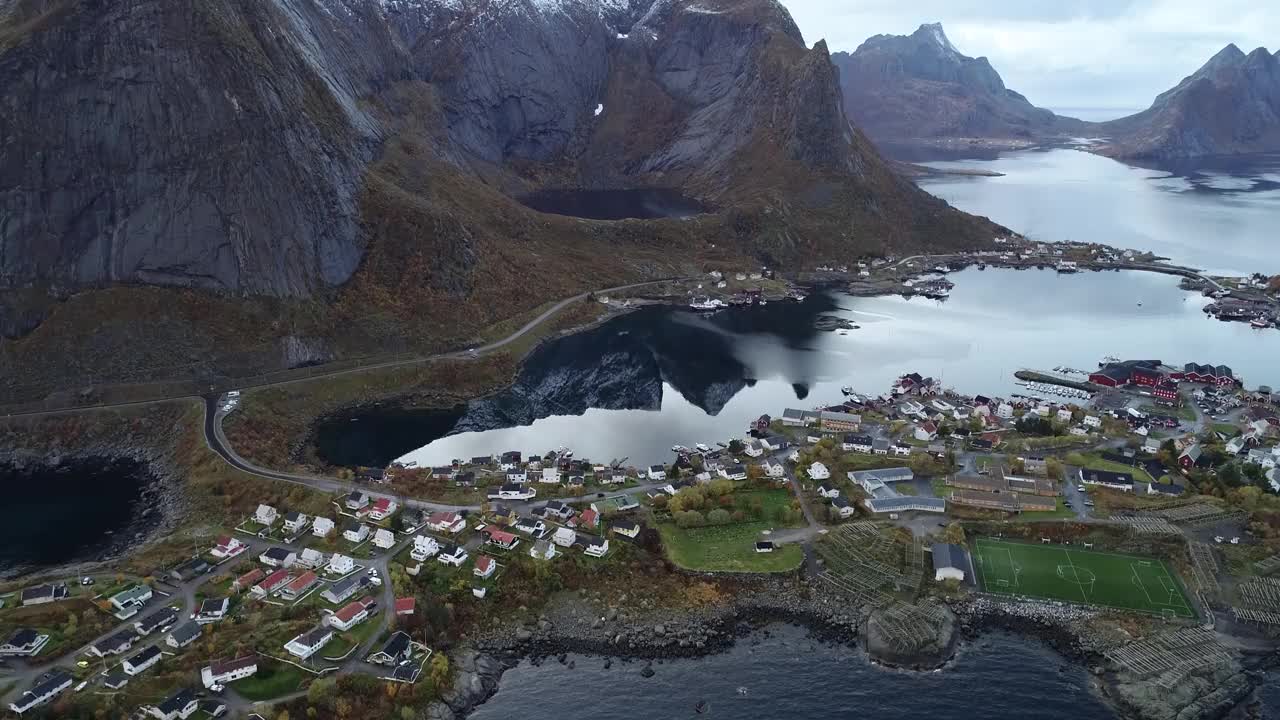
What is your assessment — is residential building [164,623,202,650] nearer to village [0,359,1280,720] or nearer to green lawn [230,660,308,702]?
village [0,359,1280,720]

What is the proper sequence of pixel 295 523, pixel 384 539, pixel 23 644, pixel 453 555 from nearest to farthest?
1. pixel 23 644
2. pixel 453 555
3. pixel 384 539
4. pixel 295 523

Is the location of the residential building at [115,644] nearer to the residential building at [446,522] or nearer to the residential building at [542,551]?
the residential building at [446,522]

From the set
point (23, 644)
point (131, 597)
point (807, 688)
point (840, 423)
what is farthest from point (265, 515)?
point (840, 423)

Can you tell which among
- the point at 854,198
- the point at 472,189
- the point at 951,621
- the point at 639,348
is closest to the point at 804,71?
the point at 854,198

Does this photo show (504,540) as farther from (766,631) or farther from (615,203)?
(615,203)

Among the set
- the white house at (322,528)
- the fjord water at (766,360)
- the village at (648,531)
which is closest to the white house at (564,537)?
the village at (648,531)

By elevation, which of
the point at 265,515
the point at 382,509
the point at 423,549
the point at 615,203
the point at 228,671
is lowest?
the point at 228,671
